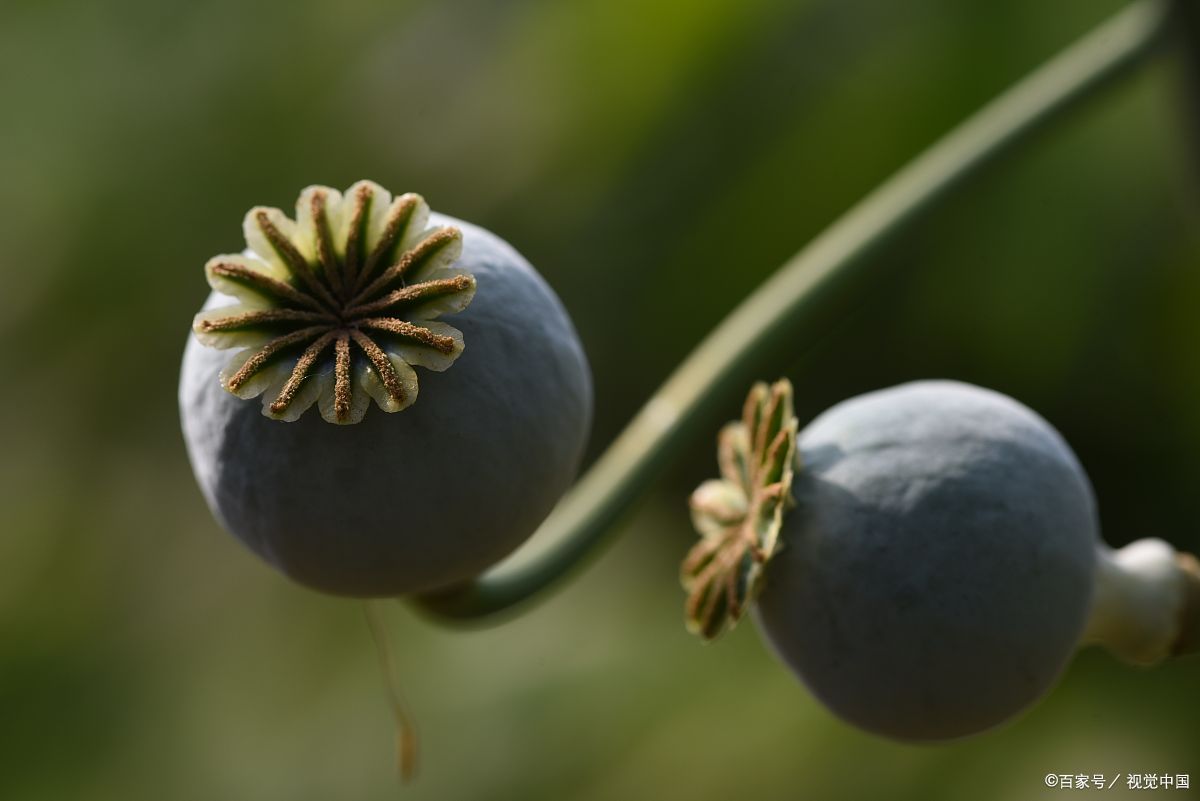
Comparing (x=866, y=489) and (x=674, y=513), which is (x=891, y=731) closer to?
(x=866, y=489)

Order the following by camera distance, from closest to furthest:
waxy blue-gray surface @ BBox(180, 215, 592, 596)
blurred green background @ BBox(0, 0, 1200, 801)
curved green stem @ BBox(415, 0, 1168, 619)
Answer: waxy blue-gray surface @ BBox(180, 215, 592, 596), curved green stem @ BBox(415, 0, 1168, 619), blurred green background @ BBox(0, 0, 1200, 801)

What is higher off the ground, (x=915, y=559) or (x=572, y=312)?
(x=572, y=312)

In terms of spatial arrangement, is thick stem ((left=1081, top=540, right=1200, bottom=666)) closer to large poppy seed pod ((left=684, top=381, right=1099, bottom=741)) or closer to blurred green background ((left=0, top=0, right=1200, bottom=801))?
large poppy seed pod ((left=684, top=381, right=1099, bottom=741))

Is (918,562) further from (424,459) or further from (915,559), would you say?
(424,459)

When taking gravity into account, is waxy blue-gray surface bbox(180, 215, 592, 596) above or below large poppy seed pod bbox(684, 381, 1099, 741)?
above

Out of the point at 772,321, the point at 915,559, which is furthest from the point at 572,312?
the point at 915,559

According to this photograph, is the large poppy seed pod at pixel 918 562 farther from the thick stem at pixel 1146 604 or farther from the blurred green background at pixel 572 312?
the blurred green background at pixel 572 312

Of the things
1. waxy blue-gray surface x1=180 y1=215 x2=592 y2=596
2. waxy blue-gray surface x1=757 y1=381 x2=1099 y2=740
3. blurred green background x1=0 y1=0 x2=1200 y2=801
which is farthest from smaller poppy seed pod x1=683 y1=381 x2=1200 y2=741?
blurred green background x1=0 y1=0 x2=1200 y2=801

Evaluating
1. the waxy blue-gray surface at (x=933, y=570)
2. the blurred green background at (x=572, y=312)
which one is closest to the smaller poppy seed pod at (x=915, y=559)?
the waxy blue-gray surface at (x=933, y=570)
